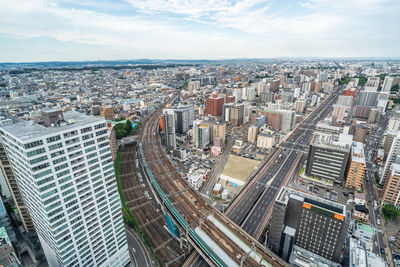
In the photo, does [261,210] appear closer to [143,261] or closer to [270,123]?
[143,261]

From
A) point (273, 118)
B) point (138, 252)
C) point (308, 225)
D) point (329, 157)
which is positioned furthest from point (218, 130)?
point (138, 252)

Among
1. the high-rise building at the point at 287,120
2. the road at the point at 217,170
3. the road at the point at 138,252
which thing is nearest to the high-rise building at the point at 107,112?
the road at the point at 217,170

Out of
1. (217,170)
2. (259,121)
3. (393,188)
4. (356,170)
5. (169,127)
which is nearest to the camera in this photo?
(393,188)

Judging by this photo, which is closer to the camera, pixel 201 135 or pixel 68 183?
pixel 68 183

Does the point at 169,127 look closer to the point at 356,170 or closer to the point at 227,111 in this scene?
the point at 227,111

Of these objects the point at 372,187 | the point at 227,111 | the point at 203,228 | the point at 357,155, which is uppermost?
the point at 357,155

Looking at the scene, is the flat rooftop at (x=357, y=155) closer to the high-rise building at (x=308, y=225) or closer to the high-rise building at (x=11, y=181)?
the high-rise building at (x=308, y=225)
